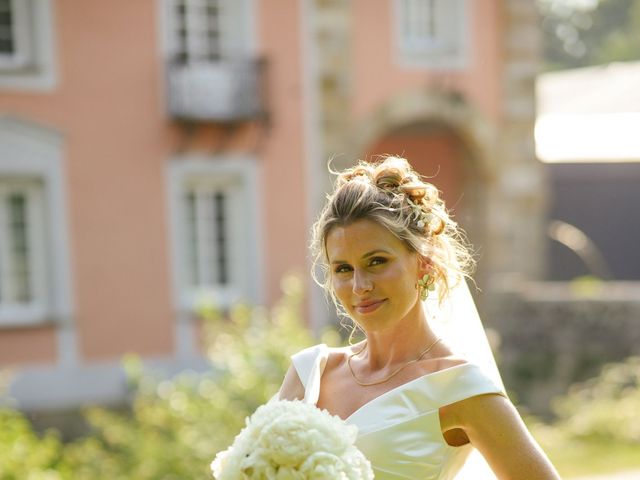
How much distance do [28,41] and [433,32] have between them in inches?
236

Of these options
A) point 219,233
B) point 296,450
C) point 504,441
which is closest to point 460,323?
point 504,441

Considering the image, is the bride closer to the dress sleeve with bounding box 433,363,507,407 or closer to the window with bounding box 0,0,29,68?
the dress sleeve with bounding box 433,363,507,407

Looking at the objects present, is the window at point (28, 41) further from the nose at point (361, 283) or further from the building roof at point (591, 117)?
the nose at point (361, 283)

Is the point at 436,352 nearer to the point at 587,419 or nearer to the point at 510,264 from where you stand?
the point at 587,419

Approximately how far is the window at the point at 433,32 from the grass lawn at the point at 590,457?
626 cm

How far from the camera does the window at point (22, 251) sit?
38.5 feet

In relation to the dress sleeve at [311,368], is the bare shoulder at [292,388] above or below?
below

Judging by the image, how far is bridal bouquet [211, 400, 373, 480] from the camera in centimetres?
217

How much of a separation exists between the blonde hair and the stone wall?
417 inches

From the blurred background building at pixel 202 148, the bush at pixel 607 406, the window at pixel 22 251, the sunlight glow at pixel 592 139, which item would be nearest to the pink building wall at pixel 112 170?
the blurred background building at pixel 202 148

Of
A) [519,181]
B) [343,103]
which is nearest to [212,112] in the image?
[343,103]

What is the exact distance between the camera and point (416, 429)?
246 cm

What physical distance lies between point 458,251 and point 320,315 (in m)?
10.7

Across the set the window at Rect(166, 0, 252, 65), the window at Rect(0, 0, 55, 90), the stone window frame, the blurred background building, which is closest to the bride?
the blurred background building
